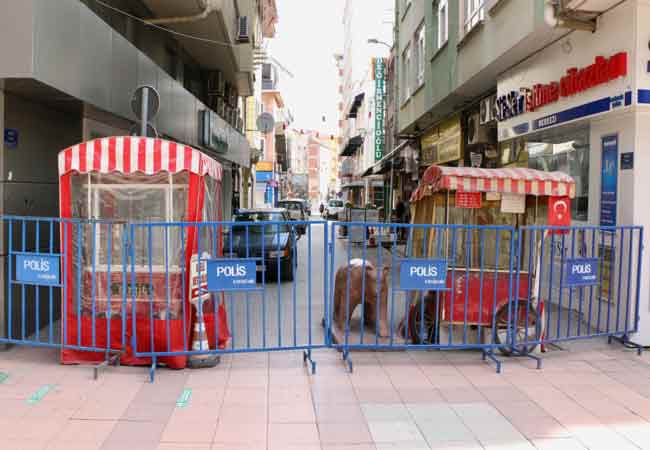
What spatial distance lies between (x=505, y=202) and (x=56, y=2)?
5.53 m

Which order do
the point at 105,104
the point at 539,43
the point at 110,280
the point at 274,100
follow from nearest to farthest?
the point at 110,280 < the point at 105,104 < the point at 539,43 < the point at 274,100

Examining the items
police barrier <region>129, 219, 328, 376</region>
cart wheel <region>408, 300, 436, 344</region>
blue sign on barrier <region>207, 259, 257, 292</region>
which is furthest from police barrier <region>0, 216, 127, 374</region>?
cart wheel <region>408, 300, 436, 344</region>

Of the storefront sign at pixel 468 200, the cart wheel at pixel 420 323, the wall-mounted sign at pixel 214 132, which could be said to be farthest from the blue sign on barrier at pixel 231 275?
the wall-mounted sign at pixel 214 132

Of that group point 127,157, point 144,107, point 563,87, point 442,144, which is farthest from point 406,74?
point 127,157

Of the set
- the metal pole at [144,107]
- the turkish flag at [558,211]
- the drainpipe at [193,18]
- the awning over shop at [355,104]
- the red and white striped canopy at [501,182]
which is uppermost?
the awning over shop at [355,104]

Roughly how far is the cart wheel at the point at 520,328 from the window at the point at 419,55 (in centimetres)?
1218

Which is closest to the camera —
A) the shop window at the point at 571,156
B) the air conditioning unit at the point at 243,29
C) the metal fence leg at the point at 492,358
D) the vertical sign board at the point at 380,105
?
the metal fence leg at the point at 492,358

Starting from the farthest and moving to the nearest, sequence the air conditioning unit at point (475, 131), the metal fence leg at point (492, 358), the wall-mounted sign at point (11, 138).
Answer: the air conditioning unit at point (475, 131) → the wall-mounted sign at point (11, 138) → the metal fence leg at point (492, 358)

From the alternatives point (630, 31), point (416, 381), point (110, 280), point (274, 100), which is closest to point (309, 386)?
point (416, 381)

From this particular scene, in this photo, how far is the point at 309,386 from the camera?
5.71 meters

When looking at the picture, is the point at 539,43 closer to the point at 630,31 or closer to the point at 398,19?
the point at 630,31

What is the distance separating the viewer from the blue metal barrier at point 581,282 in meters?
6.59

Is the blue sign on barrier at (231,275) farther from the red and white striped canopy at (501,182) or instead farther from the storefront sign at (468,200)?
the storefront sign at (468,200)

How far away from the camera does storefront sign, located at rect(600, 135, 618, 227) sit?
24.6 ft
